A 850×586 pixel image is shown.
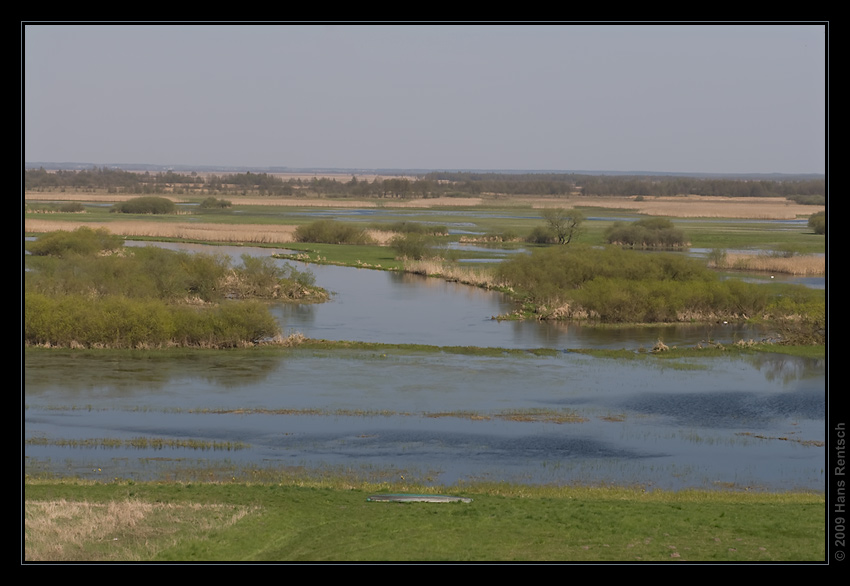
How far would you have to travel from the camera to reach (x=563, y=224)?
251ft

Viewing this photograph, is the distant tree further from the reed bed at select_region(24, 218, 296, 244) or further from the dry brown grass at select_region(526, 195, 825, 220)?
the dry brown grass at select_region(526, 195, 825, 220)

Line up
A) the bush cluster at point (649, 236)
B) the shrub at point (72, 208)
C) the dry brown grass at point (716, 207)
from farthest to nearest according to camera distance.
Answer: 1. the dry brown grass at point (716, 207)
2. the shrub at point (72, 208)
3. the bush cluster at point (649, 236)

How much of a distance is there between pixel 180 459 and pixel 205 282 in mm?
24247

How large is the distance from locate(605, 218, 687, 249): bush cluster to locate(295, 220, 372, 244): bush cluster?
19.7 meters

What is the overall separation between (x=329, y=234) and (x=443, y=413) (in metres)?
50.6

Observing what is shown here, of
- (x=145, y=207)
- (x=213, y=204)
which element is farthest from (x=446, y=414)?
(x=213, y=204)

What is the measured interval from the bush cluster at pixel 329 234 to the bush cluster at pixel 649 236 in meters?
19.7

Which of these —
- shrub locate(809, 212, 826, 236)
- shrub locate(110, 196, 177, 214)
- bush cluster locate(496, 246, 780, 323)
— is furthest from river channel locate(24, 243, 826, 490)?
shrub locate(110, 196, 177, 214)

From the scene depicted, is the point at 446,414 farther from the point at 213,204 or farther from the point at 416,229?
the point at 213,204

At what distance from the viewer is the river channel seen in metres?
21.4

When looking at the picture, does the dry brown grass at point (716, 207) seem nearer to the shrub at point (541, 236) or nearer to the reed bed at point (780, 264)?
the shrub at point (541, 236)

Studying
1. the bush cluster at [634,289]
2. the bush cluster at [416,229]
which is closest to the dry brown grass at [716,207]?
the bush cluster at [416,229]

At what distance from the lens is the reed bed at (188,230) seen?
7088 centimetres
